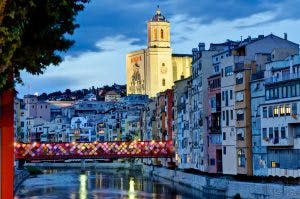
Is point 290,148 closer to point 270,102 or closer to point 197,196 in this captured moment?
point 270,102

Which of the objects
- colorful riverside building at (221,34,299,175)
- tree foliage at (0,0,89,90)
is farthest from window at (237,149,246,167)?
tree foliage at (0,0,89,90)

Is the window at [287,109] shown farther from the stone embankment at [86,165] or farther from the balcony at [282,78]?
the stone embankment at [86,165]

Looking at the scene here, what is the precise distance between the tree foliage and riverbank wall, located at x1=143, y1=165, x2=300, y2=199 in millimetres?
32209

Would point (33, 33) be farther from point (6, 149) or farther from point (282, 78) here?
point (282, 78)

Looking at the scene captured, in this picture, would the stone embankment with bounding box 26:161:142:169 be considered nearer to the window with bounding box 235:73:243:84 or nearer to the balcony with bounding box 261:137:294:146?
the window with bounding box 235:73:243:84

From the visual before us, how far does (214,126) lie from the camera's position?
2586 inches

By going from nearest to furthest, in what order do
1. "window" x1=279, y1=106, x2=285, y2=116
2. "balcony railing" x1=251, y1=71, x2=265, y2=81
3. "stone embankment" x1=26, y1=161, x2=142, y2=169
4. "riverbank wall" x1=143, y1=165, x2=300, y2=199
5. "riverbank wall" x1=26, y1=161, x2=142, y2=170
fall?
"riverbank wall" x1=143, y1=165, x2=300, y2=199
"window" x1=279, y1=106, x2=285, y2=116
"balcony railing" x1=251, y1=71, x2=265, y2=81
"riverbank wall" x1=26, y1=161, x2=142, y2=170
"stone embankment" x1=26, y1=161, x2=142, y2=169

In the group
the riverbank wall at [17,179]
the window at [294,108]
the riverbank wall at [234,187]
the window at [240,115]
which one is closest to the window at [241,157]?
the riverbank wall at [234,187]

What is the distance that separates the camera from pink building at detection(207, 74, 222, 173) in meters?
64.3

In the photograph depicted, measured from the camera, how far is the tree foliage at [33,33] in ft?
38.0

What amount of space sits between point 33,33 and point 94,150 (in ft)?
268

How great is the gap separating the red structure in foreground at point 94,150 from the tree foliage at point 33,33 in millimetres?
76913

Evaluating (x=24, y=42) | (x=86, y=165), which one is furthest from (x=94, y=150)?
(x=24, y=42)

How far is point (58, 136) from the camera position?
19588 cm
